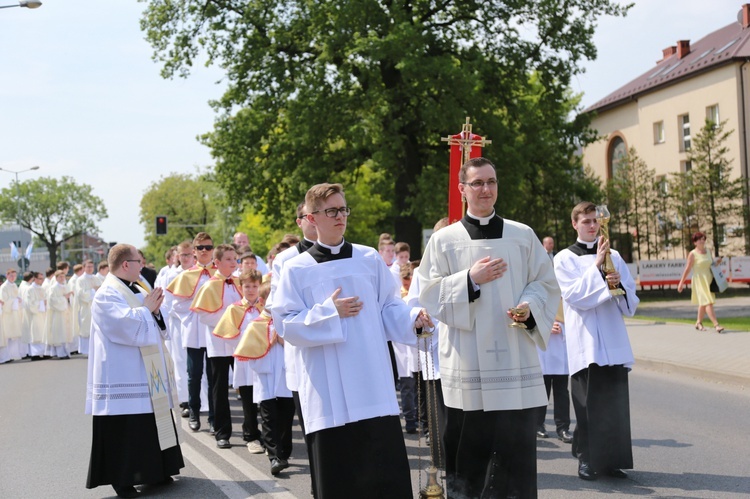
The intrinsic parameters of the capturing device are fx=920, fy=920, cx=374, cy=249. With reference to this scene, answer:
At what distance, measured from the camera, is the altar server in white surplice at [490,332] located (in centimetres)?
525

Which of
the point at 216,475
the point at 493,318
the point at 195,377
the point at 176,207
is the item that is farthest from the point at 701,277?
the point at 176,207

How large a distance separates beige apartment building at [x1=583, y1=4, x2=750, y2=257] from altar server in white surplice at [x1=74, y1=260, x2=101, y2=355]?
988 inches

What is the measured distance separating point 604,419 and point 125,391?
377cm

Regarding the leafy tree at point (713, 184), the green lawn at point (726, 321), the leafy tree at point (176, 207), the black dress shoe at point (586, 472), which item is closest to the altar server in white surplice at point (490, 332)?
the black dress shoe at point (586, 472)

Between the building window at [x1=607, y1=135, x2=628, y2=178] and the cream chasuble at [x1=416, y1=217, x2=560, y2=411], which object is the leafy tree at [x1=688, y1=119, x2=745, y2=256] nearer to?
the building window at [x1=607, y1=135, x2=628, y2=178]

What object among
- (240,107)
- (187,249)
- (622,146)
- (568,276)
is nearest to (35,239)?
(622,146)

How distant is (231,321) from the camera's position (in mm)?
9312

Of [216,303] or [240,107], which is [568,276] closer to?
[216,303]

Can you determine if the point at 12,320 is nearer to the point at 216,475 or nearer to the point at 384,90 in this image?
the point at 384,90

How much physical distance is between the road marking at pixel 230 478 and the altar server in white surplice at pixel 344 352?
2.08 metres

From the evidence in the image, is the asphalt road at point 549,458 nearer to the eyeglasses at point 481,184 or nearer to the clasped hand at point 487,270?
the clasped hand at point 487,270

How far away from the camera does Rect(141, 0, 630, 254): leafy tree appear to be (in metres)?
27.3

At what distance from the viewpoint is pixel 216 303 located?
1004cm

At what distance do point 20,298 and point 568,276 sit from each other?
62.9 ft
